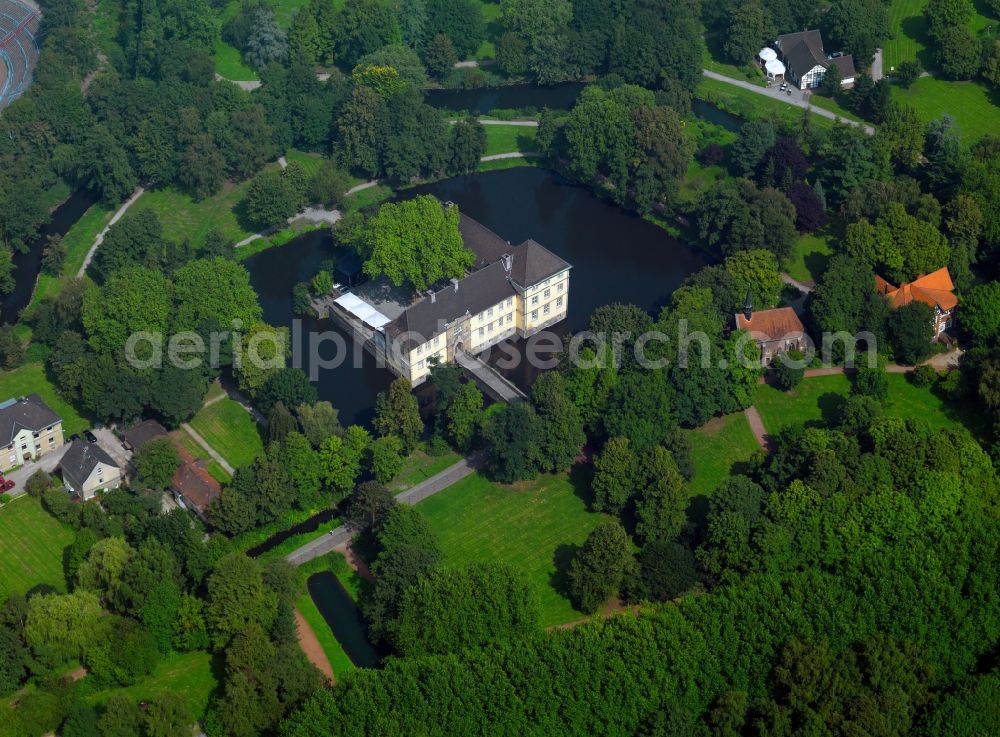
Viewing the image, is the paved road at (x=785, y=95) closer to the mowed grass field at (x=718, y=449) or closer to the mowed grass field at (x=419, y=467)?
the mowed grass field at (x=718, y=449)

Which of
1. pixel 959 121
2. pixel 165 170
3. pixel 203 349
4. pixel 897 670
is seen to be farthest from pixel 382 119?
pixel 897 670

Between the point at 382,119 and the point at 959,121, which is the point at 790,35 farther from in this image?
the point at 382,119

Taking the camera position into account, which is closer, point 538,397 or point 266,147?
point 538,397

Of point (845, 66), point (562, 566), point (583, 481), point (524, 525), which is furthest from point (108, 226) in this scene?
point (845, 66)

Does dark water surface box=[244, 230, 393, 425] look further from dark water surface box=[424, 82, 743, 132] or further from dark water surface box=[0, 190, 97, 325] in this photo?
dark water surface box=[424, 82, 743, 132]

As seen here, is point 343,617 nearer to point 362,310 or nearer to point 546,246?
point 362,310
